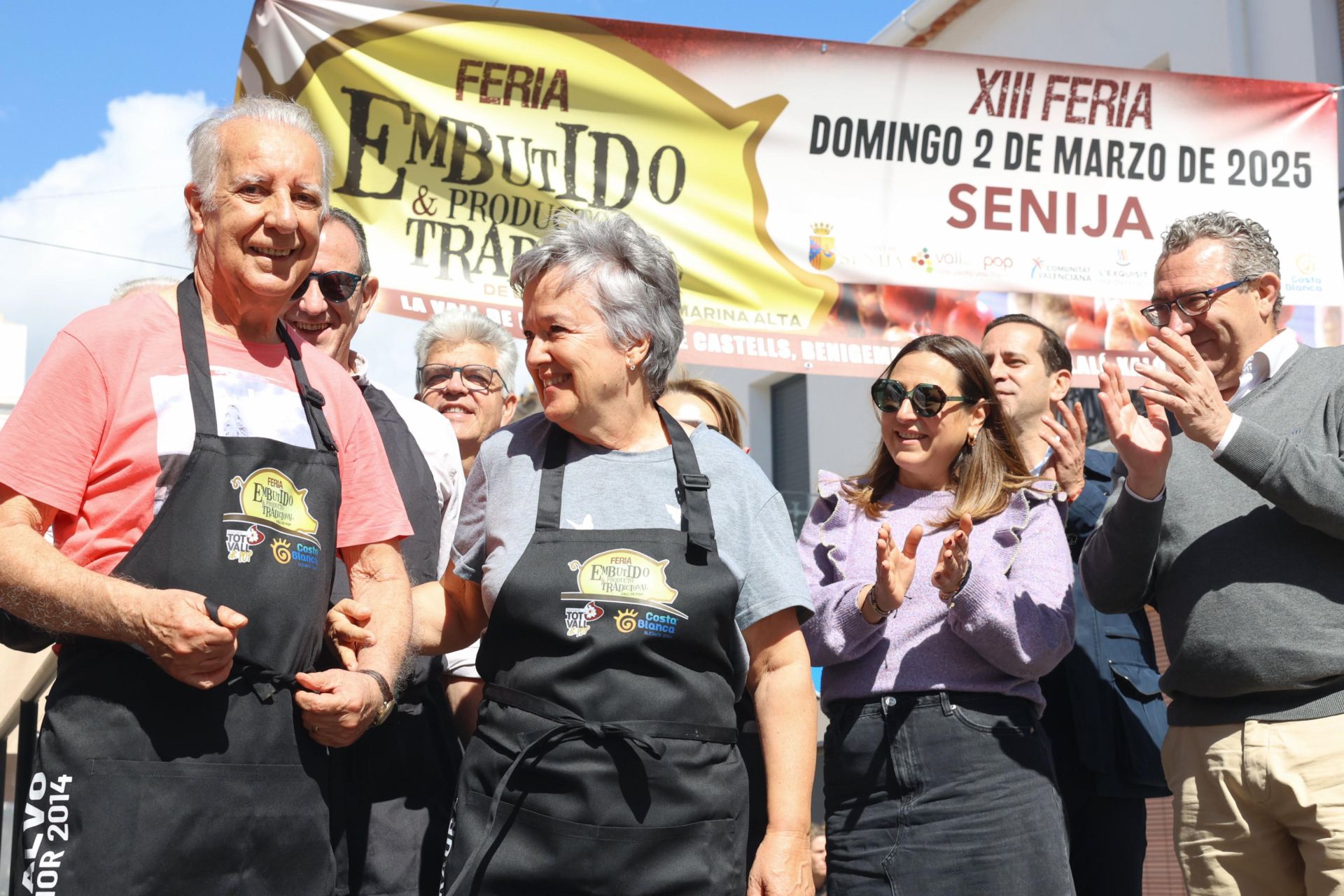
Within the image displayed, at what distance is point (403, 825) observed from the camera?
2879 mm

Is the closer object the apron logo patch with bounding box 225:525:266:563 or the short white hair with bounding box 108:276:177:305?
the apron logo patch with bounding box 225:525:266:563

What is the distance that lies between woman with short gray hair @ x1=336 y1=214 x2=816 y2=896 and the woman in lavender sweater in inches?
18.7

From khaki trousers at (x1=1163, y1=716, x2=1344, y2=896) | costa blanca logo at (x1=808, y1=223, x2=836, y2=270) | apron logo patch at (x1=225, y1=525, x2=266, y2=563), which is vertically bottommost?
khaki trousers at (x1=1163, y1=716, x2=1344, y2=896)

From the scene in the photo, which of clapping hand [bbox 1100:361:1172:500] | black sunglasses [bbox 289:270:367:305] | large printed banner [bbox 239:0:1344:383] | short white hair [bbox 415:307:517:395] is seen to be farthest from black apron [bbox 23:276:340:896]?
large printed banner [bbox 239:0:1344:383]

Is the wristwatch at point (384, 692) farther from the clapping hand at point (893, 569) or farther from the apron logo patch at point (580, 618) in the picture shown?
the clapping hand at point (893, 569)

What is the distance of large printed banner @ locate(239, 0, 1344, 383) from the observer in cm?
472

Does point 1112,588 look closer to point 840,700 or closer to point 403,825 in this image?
point 840,700

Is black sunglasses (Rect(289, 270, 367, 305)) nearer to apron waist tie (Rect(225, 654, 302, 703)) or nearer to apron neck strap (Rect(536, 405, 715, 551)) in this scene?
apron neck strap (Rect(536, 405, 715, 551))

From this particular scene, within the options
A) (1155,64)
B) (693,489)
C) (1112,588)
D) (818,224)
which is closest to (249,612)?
(693,489)

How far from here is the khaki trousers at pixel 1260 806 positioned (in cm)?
299

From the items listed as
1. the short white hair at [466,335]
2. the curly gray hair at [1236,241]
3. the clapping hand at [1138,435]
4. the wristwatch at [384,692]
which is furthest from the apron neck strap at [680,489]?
the short white hair at [466,335]

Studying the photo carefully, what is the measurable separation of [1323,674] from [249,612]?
7.72ft

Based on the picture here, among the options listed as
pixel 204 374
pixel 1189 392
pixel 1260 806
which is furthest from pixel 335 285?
pixel 1260 806

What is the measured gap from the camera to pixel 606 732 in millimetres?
2363
